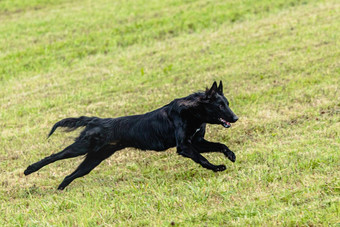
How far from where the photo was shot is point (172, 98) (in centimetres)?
1272

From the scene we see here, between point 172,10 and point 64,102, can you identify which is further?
point 172,10

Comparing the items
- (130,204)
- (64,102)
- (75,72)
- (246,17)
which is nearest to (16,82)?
(75,72)

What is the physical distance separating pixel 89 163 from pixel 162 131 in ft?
4.57

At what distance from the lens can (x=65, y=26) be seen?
22703mm

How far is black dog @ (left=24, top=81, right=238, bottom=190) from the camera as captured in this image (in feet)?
23.6

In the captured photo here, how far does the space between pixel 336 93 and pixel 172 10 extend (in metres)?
14.1

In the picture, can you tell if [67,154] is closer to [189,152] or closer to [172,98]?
[189,152]

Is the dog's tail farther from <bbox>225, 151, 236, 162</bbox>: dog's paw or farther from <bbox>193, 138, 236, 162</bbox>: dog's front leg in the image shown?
<bbox>225, 151, 236, 162</bbox>: dog's paw

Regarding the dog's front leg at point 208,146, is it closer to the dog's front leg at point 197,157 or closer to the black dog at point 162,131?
the black dog at point 162,131

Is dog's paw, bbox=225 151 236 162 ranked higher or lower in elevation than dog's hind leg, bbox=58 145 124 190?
higher

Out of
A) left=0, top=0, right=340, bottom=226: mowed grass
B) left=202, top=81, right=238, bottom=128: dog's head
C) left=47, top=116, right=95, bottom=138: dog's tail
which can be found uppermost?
left=202, top=81, right=238, bottom=128: dog's head

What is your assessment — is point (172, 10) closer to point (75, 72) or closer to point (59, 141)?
point (75, 72)

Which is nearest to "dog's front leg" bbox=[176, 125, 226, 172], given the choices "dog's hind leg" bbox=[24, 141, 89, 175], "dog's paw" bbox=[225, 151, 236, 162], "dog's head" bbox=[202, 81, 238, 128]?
"dog's paw" bbox=[225, 151, 236, 162]

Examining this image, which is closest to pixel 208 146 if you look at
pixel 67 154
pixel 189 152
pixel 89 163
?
pixel 189 152
